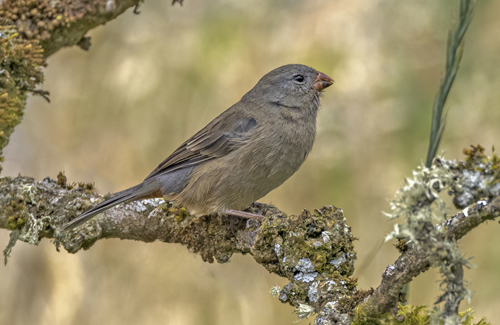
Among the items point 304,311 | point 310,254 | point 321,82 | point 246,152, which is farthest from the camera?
point 321,82

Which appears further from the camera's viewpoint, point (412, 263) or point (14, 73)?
point (14, 73)

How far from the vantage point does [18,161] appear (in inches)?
173

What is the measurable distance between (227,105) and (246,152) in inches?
50.7

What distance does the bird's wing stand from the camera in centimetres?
379

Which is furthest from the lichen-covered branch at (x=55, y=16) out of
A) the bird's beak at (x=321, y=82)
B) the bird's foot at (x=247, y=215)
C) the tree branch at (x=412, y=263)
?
the tree branch at (x=412, y=263)

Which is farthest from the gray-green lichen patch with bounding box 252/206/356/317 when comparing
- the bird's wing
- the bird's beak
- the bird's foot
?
the bird's beak

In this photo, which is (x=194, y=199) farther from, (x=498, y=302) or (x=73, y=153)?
(x=498, y=302)

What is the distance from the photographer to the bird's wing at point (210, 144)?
12.4 feet

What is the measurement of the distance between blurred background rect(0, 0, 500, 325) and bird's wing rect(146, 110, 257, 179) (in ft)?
2.35

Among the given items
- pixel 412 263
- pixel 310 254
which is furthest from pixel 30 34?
pixel 412 263

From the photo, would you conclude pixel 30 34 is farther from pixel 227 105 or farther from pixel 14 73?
pixel 227 105

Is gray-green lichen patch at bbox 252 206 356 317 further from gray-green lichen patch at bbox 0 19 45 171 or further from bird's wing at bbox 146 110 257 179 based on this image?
gray-green lichen patch at bbox 0 19 45 171

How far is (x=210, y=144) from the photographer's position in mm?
3840

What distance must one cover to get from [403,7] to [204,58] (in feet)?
5.97
